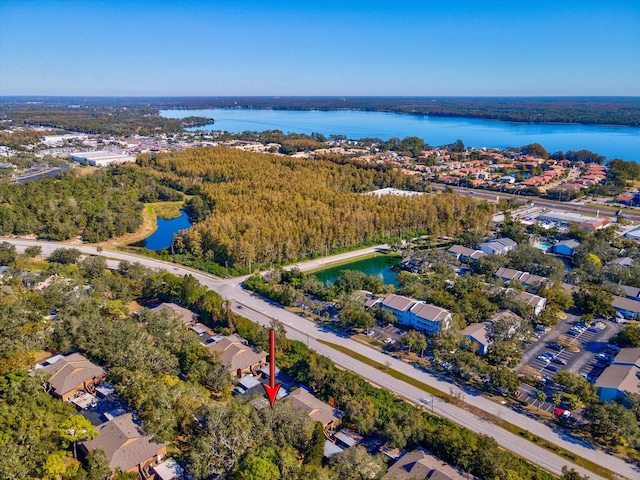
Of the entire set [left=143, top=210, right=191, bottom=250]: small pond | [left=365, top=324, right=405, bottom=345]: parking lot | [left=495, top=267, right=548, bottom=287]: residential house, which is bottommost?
[left=143, top=210, right=191, bottom=250]: small pond

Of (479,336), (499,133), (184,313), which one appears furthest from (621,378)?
(499,133)

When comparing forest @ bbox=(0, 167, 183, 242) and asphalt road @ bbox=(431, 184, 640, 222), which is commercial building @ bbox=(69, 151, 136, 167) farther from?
asphalt road @ bbox=(431, 184, 640, 222)

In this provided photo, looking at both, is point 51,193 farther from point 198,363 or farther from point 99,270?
point 198,363

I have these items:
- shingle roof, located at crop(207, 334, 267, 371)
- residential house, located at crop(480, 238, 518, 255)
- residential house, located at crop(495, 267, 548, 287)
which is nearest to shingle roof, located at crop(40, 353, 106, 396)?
shingle roof, located at crop(207, 334, 267, 371)

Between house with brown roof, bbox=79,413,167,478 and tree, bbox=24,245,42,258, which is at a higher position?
tree, bbox=24,245,42,258

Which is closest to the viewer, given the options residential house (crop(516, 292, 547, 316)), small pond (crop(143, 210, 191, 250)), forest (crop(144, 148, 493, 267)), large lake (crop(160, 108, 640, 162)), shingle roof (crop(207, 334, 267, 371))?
shingle roof (crop(207, 334, 267, 371))

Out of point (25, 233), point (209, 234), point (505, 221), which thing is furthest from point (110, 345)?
point (505, 221)
